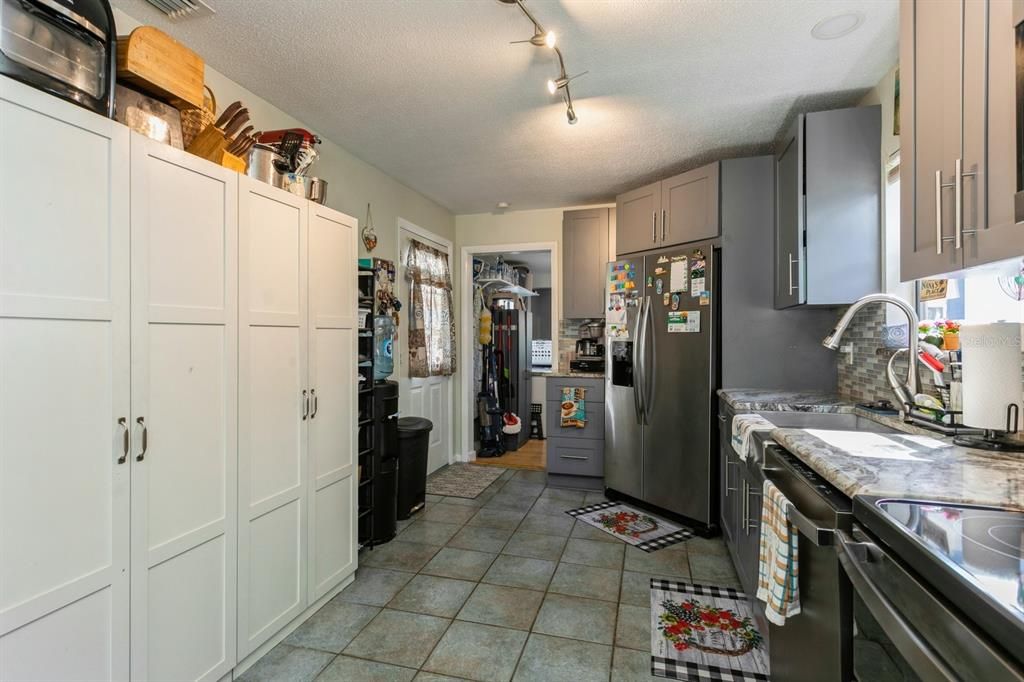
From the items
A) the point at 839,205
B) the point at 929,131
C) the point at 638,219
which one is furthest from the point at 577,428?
the point at 929,131

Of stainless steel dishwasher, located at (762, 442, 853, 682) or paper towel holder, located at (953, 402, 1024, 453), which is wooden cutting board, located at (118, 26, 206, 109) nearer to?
stainless steel dishwasher, located at (762, 442, 853, 682)

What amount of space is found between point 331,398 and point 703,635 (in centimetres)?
203

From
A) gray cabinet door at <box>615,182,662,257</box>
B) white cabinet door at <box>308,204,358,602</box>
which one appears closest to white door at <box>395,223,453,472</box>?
white cabinet door at <box>308,204,358,602</box>

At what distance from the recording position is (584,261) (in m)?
4.42

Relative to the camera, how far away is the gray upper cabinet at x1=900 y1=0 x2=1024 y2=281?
1.01 metres

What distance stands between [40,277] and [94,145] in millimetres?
402

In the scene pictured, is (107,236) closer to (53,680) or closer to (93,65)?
(93,65)

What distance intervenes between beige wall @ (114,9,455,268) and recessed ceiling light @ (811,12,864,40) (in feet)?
8.82

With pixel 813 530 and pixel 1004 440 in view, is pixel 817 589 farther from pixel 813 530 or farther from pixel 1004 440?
pixel 1004 440

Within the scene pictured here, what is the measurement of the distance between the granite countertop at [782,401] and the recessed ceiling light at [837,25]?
1652 mm

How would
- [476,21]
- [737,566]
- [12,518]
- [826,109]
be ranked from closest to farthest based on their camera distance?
[12,518]
[476,21]
[737,566]
[826,109]

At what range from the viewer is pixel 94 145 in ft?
4.31

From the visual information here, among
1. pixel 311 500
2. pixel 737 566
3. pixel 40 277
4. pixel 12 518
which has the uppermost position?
pixel 40 277

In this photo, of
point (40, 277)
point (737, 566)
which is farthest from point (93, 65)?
point (737, 566)
